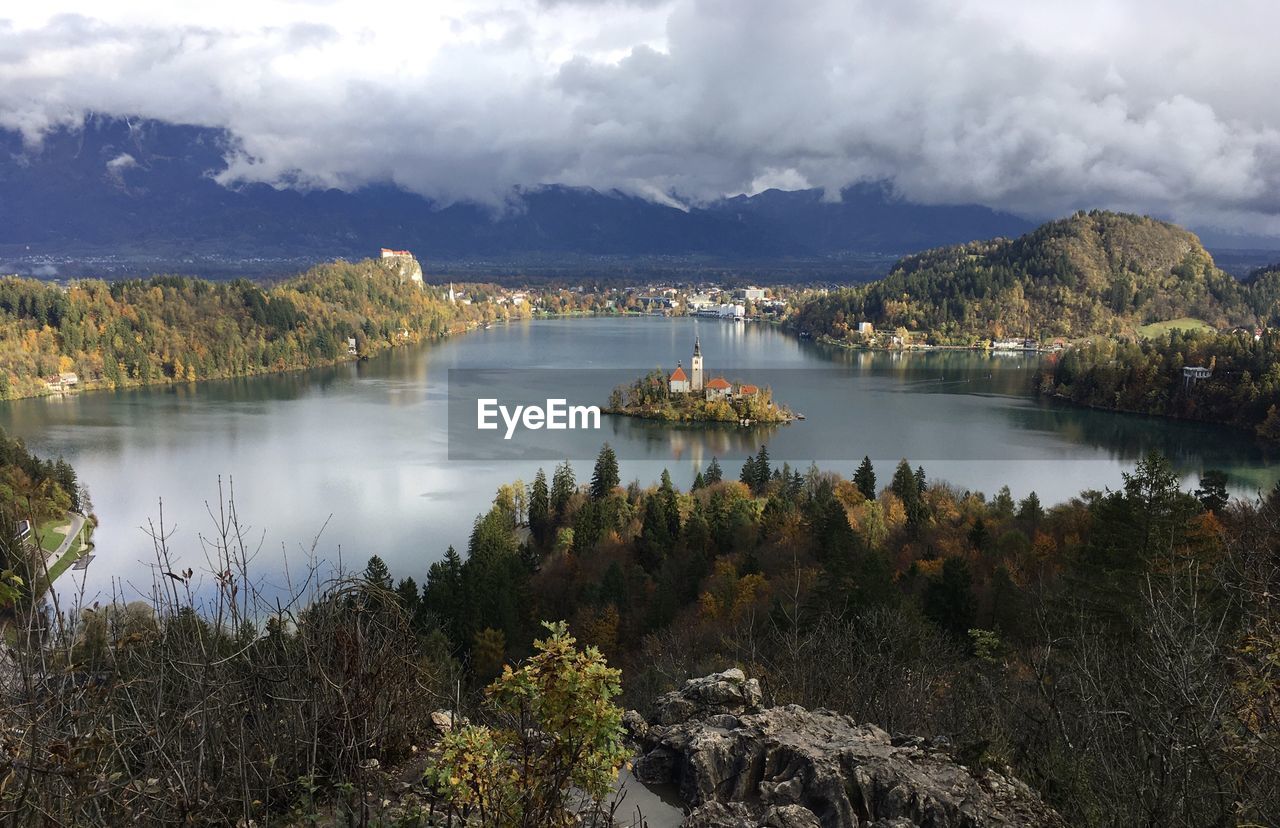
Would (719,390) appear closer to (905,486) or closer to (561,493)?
(905,486)

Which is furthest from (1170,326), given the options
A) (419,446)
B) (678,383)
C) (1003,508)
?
(419,446)

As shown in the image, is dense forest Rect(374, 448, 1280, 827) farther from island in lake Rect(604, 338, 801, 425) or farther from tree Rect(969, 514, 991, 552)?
island in lake Rect(604, 338, 801, 425)

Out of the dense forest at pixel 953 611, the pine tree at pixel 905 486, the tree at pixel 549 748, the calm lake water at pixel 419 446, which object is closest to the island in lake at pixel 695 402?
the calm lake water at pixel 419 446

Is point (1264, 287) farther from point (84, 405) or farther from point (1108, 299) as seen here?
point (84, 405)

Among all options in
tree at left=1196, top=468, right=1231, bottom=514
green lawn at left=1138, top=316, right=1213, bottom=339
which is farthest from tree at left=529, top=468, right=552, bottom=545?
green lawn at left=1138, top=316, right=1213, bottom=339

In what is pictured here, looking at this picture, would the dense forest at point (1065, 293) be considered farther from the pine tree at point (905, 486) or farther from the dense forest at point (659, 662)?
the dense forest at point (659, 662)

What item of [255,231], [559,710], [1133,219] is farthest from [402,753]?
[255,231]

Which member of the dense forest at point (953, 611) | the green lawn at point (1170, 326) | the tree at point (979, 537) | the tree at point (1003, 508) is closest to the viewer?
the dense forest at point (953, 611)

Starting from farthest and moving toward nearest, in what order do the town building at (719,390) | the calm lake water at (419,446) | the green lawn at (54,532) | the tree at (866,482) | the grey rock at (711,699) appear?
the town building at (719,390)
the tree at (866,482)
the calm lake water at (419,446)
the green lawn at (54,532)
the grey rock at (711,699)
